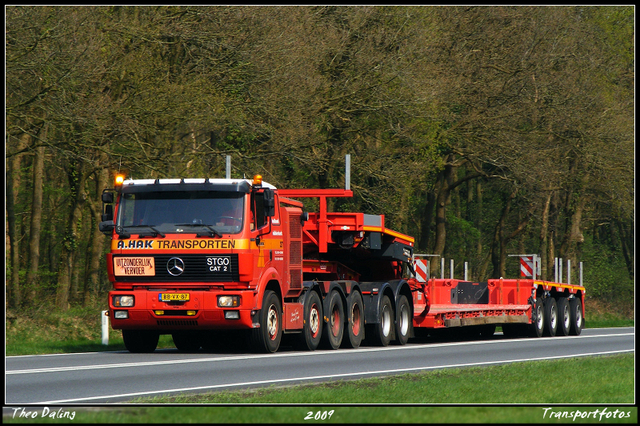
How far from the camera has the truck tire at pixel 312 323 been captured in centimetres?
1784

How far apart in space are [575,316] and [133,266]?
1570 cm

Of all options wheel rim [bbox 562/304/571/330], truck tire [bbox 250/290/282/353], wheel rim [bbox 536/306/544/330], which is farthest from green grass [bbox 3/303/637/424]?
wheel rim [bbox 562/304/571/330]

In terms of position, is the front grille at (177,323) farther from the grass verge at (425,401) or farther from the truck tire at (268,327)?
the grass verge at (425,401)

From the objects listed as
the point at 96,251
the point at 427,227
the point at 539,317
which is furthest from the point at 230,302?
the point at 427,227

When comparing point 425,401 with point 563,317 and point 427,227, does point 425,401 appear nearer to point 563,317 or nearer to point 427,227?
point 563,317

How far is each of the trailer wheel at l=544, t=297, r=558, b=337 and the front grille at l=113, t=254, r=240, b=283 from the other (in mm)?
12427

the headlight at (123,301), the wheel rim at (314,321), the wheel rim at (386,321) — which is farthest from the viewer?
the wheel rim at (386,321)

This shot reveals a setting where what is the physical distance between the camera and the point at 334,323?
61.8ft

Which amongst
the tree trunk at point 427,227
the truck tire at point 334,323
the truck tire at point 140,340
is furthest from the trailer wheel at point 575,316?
the truck tire at point 140,340

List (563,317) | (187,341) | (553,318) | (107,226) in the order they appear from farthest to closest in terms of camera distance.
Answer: (563,317) < (553,318) < (187,341) < (107,226)

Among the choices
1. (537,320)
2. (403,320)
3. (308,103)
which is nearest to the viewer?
(403,320)

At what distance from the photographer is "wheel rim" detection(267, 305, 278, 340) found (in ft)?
55.2

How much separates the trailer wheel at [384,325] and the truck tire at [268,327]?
327 centimetres

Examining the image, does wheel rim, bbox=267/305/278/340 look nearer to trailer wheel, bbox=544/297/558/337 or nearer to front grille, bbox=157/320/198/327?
front grille, bbox=157/320/198/327
